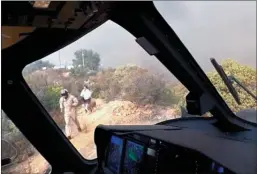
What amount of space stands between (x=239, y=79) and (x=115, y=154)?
3.71ft

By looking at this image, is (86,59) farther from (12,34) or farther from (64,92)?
(12,34)

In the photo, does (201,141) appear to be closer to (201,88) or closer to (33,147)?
(201,88)

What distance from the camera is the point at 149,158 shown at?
2137 mm

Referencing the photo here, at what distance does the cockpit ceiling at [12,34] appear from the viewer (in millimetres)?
1719

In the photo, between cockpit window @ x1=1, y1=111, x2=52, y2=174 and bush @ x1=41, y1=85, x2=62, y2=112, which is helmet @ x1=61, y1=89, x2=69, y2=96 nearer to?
bush @ x1=41, y1=85, x2=62, y2=112

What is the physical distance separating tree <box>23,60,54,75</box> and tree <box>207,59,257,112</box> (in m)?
1.04

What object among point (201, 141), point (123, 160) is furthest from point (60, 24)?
point (123, 160)

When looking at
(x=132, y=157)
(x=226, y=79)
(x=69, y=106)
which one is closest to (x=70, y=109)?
(x=69, y=106)

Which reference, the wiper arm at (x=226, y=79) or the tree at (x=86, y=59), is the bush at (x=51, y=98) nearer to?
the tree at (x=86, y=59)

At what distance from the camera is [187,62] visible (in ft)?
5.86

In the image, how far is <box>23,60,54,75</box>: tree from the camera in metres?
2.25

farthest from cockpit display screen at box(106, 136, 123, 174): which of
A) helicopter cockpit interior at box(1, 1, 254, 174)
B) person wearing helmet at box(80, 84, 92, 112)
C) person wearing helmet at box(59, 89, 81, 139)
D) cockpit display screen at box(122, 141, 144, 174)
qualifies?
person wearing helmet at box(80, 84, 92, 112)

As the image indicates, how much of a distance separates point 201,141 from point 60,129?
1238mm

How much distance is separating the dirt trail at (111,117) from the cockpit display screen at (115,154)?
16 centimetres
